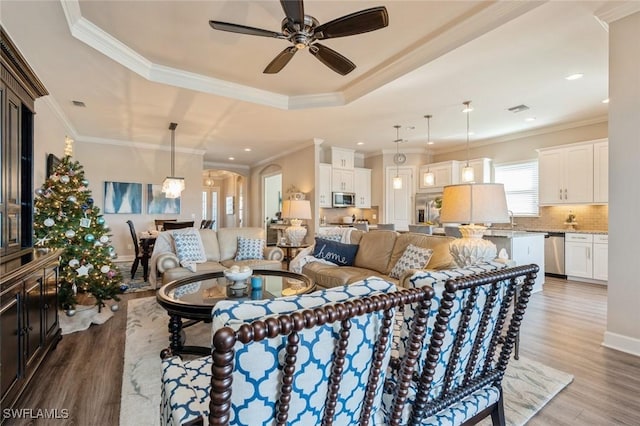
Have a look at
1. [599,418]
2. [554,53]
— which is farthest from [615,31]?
[599,418]

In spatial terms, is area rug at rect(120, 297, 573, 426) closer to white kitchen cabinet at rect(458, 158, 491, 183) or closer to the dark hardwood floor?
the dark hardwood floor

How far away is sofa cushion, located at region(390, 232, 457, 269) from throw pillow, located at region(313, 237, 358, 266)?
59cm

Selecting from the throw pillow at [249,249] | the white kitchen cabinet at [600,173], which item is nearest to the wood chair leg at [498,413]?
the throw pillow at [249,249]

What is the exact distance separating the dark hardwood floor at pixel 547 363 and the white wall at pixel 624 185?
0.28 metres

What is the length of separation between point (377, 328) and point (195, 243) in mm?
3875

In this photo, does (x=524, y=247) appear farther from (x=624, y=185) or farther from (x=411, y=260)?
(x=411, y=260)

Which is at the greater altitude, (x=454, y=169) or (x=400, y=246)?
(x=454, y=169)

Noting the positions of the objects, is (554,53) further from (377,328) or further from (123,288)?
(123,288)

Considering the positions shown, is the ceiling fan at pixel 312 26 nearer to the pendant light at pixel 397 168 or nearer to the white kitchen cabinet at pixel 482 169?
the pendant light at pixel 397 168

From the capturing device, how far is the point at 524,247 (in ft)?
15.1

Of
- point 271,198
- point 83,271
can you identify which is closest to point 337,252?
point 83,271

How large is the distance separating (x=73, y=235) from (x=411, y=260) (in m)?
3.60

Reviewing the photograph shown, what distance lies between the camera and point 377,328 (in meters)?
0.99

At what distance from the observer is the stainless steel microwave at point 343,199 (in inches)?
294
